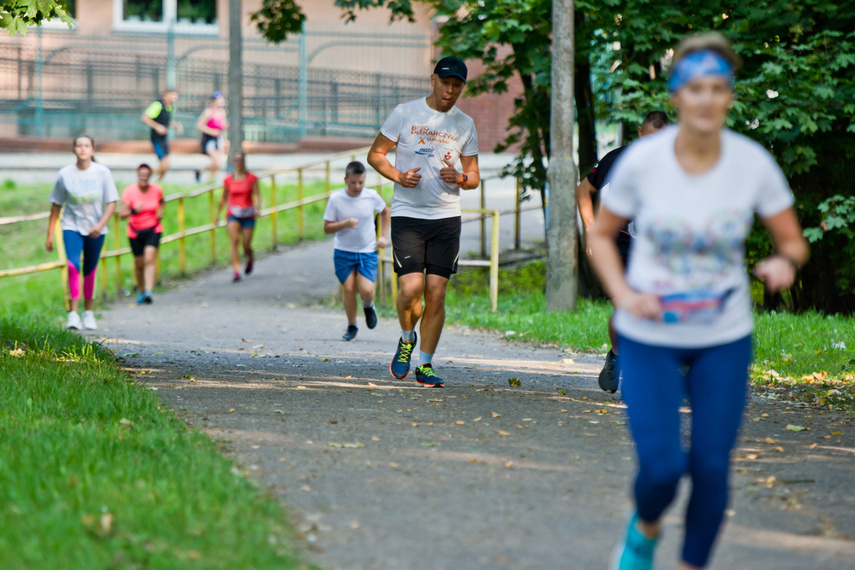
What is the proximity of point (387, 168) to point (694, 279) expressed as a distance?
3.69 m

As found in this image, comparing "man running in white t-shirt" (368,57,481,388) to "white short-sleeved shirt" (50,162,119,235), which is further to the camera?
"white short-sleeved shirt" (50,162,119,235)

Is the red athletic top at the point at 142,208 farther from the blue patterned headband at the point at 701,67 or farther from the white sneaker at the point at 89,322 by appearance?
the blue patterned headband at the point at 701,67

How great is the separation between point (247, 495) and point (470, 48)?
8.62 meters

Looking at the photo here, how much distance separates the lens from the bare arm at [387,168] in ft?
20.9

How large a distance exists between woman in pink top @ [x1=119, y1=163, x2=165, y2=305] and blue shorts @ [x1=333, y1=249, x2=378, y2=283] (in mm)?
4449

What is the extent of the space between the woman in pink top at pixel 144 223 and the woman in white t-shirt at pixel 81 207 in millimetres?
2942

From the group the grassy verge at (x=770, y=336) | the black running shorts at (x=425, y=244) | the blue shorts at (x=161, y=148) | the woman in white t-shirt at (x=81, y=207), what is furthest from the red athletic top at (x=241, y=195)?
the black running shorts at (x=425, y=244)

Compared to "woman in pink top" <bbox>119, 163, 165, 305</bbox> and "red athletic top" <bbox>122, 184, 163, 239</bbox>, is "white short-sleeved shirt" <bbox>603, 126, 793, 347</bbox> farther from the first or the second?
"red athletic top" <bbox>122, 184, 163, 239</bbox>

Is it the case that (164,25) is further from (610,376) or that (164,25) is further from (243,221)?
(610,376)

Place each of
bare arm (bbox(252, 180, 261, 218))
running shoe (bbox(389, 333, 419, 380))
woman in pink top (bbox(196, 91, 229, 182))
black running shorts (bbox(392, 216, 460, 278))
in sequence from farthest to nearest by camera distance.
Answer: woman in pink top (bbox(196, 91, 229, 182)) < bare arm (bbox(252, 180, 261, 218)) < running shoe (bbox(389, 333, 419, 380)) < black running shorts (bbox(392, 216, 460, 278))

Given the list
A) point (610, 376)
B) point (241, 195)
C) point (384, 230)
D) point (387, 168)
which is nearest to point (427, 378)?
point (610, 376)

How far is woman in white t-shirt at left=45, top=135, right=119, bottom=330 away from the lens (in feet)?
34.2

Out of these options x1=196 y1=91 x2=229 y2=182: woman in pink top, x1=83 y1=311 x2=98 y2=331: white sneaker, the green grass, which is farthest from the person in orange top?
x1=196 y1=91 x2=229 y2=182: woman in pink top

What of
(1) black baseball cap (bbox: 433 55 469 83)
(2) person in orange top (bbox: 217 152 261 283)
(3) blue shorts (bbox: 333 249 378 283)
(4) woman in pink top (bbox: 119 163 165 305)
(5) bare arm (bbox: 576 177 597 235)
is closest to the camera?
(5) bare arm (bbox: 576 177 597 235)
